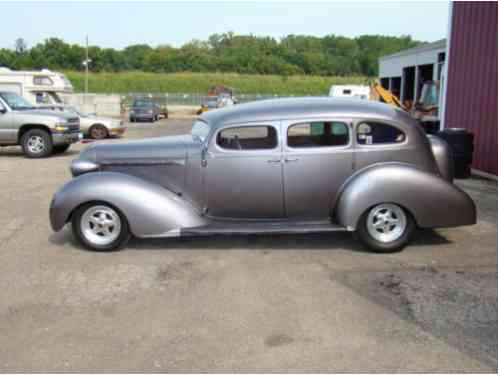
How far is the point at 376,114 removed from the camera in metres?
6.05

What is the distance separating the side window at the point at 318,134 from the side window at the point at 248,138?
0.22 metres

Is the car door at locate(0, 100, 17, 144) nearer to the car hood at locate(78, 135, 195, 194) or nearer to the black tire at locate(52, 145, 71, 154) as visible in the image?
the black tire at locate(52, 145, 71, 154)

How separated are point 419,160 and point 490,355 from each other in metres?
2.79

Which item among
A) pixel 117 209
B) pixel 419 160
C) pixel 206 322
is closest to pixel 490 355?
pixel 206 322

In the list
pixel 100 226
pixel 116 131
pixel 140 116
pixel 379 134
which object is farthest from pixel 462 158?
pixel 140 116

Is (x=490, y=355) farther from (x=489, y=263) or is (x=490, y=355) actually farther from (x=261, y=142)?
(x=261, y=142)

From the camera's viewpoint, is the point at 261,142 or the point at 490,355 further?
the point at 261,142

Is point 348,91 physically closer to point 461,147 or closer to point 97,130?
point 97,130

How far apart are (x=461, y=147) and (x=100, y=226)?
7.74 metres

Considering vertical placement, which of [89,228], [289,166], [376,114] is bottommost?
[89,228]

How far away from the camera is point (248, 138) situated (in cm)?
624

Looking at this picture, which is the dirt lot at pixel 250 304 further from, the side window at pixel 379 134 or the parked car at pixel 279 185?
the side window at pixel 379 134

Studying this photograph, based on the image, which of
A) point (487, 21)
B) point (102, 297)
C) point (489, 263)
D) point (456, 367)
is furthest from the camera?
point (487, 21)

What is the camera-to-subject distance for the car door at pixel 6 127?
14766 millimetres
